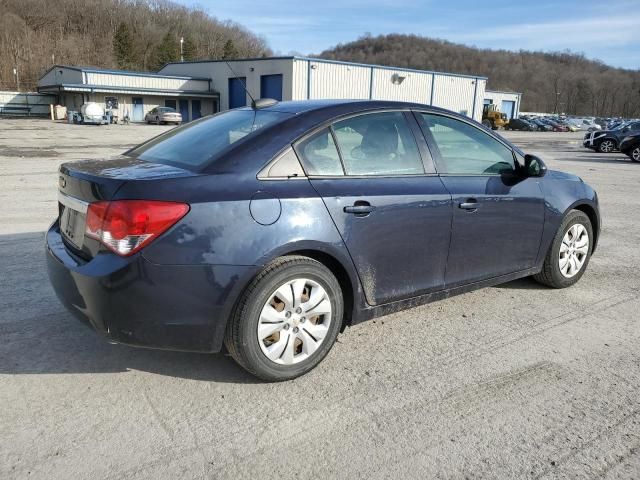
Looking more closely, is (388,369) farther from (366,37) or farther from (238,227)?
(366,37)

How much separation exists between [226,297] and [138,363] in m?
0.93

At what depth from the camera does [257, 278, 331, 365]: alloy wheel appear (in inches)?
117

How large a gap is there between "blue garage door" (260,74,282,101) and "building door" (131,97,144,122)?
13786mm

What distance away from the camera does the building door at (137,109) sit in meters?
50.3

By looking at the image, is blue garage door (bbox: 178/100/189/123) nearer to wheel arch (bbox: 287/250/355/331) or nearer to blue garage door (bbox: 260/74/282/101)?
blue garage door (bbox: 260/74/282/101)

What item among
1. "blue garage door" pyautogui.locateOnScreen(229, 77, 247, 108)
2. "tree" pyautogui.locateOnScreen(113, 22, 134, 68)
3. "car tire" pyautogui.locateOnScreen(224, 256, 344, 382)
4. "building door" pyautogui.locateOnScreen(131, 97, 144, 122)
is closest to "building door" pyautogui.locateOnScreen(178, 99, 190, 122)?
"building door" pyautogui.locateOnScreen(131, 97, 144, 122)

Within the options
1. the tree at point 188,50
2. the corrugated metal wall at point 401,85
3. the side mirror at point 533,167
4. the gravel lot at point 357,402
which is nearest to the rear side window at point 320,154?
the gravel lot at point 357,402

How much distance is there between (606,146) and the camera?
24344 millimetres

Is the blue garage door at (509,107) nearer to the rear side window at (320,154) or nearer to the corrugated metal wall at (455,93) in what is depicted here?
the corrugated metal wall at (455,93)

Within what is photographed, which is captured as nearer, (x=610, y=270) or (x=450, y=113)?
(x=450, y=113)

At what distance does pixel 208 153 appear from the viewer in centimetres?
320

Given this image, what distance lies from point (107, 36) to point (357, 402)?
423ft

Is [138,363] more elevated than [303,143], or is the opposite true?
[303,143]

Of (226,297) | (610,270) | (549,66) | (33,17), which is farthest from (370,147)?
(549,66)
